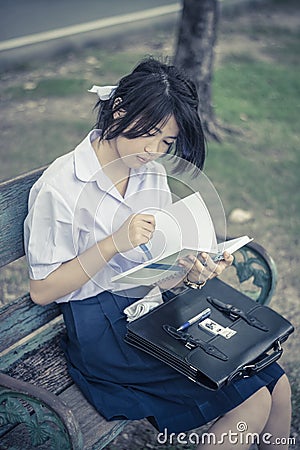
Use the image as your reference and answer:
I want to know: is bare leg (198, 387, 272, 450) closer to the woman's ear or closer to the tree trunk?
the woman's ear

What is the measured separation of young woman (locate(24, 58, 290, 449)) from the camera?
7.14ft

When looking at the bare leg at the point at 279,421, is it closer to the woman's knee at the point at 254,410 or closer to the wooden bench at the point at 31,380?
the woman's knee at the point at 254,410

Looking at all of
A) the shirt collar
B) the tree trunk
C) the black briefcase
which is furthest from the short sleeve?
the tree trunk

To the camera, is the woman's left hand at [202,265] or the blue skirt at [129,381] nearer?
the blue skirt at [129,381]

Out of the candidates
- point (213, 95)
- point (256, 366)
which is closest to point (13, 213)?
point (256, 366)

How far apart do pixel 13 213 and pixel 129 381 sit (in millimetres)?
Answer: 678

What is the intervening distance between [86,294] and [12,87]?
3.93 metres

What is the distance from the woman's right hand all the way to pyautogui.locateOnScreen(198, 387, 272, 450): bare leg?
24.2 inches

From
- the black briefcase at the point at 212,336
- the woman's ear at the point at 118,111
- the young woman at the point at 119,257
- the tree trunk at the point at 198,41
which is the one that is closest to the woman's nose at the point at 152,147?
the young woman at the point at 119,257

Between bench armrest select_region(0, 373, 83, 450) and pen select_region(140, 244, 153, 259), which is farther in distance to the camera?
pen select_region(140, 244, 153, 259)

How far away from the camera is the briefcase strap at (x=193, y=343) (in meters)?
2.17

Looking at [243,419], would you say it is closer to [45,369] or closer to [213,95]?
[45,369]

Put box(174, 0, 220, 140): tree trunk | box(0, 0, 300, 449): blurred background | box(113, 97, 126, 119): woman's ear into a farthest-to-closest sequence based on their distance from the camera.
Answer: box(174, 0, 220, 140): tree trunk
box(0, 0, 300, 449): blurred background
box(113, 97, 126, 119): woman's ear

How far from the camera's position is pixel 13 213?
234 cm
